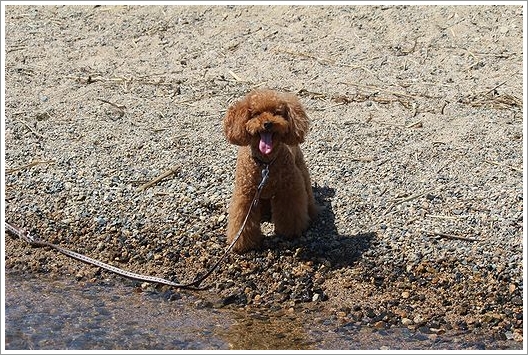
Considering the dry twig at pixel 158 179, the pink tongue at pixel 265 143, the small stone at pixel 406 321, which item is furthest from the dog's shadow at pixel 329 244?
the dry twig at pixel 158 179

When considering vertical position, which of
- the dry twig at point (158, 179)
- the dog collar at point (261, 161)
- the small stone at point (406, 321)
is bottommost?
the small stone at point (406, 321)

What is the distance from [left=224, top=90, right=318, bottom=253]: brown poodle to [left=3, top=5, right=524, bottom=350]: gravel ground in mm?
180

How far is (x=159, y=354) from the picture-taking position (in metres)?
5.41

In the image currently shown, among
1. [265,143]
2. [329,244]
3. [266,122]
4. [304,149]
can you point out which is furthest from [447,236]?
[304,149]

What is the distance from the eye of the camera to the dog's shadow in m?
6.50

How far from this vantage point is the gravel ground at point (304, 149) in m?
6.26

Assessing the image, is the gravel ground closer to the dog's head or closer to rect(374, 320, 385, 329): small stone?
rect(374, 320, 385, 329): small stone

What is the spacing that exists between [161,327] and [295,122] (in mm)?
1625

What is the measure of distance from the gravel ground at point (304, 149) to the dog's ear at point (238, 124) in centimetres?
95

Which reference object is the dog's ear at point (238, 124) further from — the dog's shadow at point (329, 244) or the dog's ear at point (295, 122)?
the dog's shadow at point (329, 244)

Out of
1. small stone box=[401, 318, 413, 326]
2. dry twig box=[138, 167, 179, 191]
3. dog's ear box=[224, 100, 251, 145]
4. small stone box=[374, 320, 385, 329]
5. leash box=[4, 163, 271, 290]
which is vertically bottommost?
small stone box=[374, 320, 385, 329]

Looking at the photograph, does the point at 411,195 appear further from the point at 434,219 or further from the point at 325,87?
the point at 325,87

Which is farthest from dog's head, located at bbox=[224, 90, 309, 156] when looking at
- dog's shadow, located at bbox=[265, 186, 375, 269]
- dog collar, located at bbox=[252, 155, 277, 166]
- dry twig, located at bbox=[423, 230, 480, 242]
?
dry twig, located at bbox=[423, 230, 480, 242]

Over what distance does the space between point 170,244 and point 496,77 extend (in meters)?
4.36
